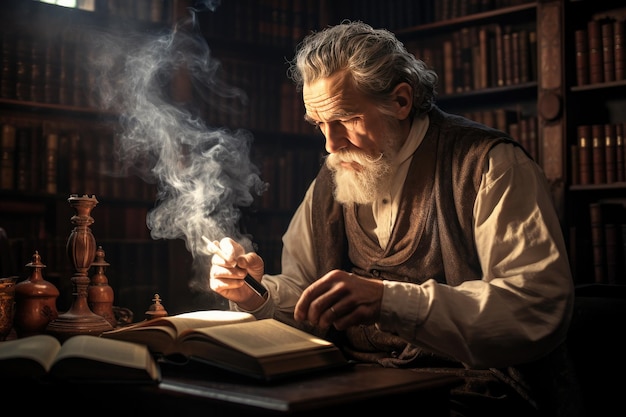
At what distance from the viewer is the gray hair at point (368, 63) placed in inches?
86.6

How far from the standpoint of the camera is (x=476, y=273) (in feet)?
6.60

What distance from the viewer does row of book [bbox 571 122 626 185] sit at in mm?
3814

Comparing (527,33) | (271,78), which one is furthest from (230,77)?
(527,33)

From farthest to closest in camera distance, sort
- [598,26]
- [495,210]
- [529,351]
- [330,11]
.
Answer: [330,11] → [598,26] → [495,210] → [529,351]

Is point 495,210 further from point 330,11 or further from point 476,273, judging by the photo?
point 330,11

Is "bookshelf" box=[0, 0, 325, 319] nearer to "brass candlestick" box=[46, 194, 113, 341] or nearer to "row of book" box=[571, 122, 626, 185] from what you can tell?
"row of book" box=[571, 122, 626, 185]

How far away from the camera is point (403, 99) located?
2283 mm

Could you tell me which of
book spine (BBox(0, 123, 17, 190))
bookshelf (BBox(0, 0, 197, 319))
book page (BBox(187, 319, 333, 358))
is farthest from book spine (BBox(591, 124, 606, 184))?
book spine (BBox(0, 123, 17, 190))

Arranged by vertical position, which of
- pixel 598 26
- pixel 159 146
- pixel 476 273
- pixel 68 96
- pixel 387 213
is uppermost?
pixel 598 26

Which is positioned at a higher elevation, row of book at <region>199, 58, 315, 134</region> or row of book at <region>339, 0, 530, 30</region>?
row of book at <region>339, 0, 530, 30</region>

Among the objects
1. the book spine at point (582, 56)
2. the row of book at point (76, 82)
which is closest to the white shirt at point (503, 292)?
the book spine at point (582, 56)

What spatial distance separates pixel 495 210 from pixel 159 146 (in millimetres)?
2789

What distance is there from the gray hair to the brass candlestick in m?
0.83

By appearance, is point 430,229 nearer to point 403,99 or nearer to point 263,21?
point 403,99
